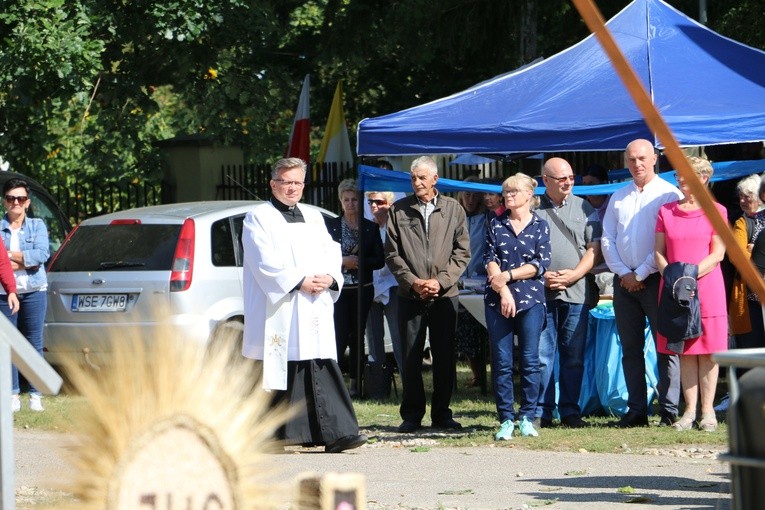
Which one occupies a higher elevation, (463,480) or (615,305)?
(615,305)

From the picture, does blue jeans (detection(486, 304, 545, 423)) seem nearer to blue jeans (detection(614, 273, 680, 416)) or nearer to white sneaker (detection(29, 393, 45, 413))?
blue jeans (detection(614, 273, 680, 416))

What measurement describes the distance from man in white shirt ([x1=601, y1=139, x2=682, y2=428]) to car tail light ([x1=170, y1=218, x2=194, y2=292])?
13.2 ft

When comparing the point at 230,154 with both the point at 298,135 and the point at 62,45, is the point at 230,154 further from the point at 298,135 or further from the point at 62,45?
the point at 62,45

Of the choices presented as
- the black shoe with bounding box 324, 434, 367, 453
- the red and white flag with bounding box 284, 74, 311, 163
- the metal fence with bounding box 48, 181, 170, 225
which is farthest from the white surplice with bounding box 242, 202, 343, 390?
the metal fence with bounding box 48, 181, 170, 225

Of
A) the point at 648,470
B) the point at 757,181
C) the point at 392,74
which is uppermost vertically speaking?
the point at 392,74

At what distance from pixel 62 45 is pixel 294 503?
14.0 metres

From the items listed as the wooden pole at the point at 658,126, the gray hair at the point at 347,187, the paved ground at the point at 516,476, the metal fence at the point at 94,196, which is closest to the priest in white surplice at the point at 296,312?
the paved ground at the point at 516,476

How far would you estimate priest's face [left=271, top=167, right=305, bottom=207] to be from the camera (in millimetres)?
8789

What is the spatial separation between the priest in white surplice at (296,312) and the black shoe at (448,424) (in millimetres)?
1499

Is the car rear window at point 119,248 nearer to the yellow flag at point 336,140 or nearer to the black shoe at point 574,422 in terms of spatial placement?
the black shoe at point 574,422

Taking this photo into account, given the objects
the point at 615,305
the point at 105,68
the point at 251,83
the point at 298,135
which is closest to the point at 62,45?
the point at 105,68

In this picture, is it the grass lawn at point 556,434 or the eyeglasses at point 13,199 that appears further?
the eyeglasses at point 13,199

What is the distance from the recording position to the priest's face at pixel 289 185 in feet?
28.8

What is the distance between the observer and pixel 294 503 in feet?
9.84
